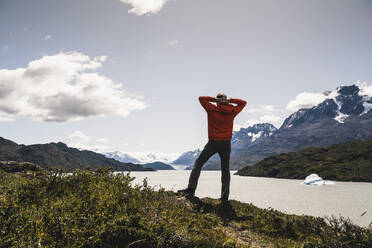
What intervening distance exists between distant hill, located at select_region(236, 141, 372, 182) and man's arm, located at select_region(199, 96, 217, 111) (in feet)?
469

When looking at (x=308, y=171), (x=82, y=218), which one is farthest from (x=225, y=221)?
(x=308, y=171)

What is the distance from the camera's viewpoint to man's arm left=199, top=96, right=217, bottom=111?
9.45m

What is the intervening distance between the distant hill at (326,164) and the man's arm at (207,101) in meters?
143

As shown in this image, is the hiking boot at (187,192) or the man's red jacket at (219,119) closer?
the hiking boot at (187,192)

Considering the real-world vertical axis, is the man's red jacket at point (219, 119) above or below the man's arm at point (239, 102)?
below

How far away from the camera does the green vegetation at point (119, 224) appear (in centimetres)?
378

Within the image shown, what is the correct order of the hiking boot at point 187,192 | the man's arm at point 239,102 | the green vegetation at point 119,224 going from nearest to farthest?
the green vegetation at point 119,224 → the hiking boot at point 187,192 → the man's arm at point 239,102

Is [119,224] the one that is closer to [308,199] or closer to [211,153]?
[211,153]

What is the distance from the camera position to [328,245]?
4.63m

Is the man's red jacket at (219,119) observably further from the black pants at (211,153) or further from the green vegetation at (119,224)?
the green vegetation at (119,224)

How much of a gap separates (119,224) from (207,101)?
6515 millimetres

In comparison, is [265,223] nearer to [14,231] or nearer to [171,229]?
[171,229]

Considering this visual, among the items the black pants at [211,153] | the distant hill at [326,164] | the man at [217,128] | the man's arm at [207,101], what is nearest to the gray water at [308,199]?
the black pants at [211,153]

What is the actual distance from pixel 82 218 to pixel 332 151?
675 feet
